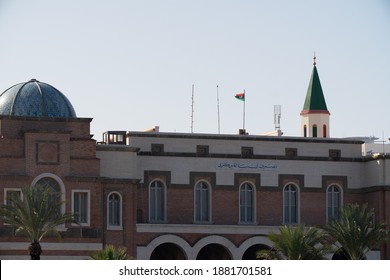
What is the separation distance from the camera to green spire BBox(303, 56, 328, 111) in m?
89.9

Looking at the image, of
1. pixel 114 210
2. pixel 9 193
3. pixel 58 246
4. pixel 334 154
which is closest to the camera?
pixel 9 193

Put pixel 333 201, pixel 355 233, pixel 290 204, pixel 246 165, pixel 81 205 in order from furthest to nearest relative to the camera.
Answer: pixel 333 201 → pixel 290 204 → pixel 246 165 → pixel 81 205 → pixel 355 233

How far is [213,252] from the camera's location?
62.8 m

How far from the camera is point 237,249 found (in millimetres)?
60531

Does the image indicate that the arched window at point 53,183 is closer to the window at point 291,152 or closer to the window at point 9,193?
the window at point 9,193

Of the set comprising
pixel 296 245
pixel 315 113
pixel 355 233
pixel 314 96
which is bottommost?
pixel 296 245

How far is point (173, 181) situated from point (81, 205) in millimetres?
5477

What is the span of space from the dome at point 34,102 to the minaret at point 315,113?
3237 centimetres

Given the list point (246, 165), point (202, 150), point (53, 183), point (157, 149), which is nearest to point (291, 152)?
point (246, 165)

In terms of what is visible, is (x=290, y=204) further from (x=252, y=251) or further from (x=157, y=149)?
(x=157, y=149)

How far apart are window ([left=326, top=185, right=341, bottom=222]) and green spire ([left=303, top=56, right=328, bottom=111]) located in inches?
1025

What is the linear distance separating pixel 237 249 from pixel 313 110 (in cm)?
3048
